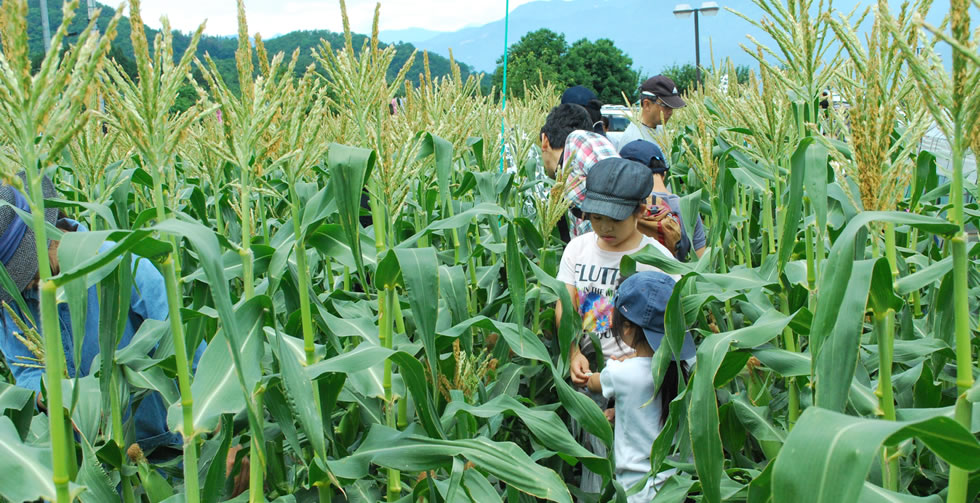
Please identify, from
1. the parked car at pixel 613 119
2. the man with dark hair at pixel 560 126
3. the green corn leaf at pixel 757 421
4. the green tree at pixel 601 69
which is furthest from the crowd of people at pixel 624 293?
the green tree at pixel 601 69

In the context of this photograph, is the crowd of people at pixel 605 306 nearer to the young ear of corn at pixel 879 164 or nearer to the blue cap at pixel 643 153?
the blue cap at pixel 643 153

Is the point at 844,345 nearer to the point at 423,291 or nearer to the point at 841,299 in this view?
the point at 841,299

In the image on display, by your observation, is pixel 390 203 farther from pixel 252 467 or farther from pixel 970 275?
pixel 970 275

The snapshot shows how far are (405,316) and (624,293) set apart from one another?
40.2 inches

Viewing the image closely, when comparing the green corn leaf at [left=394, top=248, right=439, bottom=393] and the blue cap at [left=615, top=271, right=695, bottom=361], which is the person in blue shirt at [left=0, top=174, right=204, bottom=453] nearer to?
the green corn leaf at [left=394, top=248, right=439, bottom=393]

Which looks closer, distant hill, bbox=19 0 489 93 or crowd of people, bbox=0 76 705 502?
crowd of people, bbox=0 76 705 502

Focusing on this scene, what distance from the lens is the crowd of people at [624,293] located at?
9.15 ft

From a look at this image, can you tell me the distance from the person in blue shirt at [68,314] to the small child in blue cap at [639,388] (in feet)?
5.09

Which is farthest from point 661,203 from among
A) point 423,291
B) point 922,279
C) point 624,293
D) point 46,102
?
point 46,102

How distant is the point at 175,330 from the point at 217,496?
0.75 metres

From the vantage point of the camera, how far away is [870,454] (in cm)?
112

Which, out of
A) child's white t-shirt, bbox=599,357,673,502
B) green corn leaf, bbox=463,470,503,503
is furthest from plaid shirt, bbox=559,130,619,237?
green corn leaf, bbox=463,470,503,503

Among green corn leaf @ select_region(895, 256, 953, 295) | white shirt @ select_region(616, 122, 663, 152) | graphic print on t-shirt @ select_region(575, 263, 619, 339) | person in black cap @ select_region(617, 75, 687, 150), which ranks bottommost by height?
graphic print on t-shirt @ select_region(575, 263, 619, 339)

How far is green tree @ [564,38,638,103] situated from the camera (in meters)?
48.3
